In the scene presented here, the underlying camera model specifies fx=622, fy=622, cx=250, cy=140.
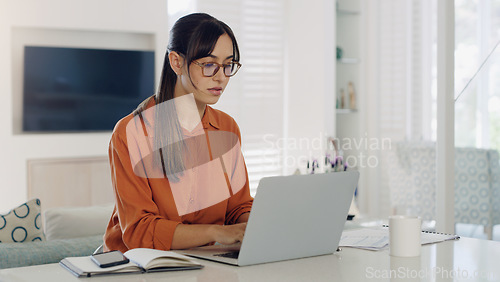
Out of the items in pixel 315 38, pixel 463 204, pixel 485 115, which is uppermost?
pixel 315 38

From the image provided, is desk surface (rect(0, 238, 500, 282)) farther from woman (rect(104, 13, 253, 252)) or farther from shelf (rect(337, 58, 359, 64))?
shelf (rect(337, 58, 359, 64))

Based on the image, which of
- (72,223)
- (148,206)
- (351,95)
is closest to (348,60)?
(351,95)

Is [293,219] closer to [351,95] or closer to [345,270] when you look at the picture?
[345,270]

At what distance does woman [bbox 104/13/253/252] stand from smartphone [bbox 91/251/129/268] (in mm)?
188

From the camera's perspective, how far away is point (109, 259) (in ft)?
4.02

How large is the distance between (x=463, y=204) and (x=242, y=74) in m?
2.79

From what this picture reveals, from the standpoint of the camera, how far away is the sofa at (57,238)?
1.99 meters

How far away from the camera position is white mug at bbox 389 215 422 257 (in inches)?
53.7

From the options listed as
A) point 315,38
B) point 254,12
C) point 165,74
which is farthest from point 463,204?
point 254,12

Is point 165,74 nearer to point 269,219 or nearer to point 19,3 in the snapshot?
point 269,219

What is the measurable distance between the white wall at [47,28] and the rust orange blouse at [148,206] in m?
3.29

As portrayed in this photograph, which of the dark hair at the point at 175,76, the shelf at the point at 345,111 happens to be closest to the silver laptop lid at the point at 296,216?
the dark hair at the point at 175,76

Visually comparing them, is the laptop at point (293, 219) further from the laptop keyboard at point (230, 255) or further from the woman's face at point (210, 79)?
the woman's face at point (210, 79)

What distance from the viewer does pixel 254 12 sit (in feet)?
18.4
